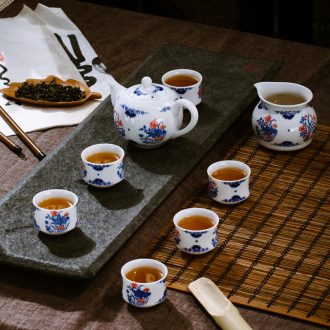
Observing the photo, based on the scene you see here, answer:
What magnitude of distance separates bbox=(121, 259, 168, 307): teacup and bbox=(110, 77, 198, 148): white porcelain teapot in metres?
0.44

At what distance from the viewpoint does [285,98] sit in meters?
2.17

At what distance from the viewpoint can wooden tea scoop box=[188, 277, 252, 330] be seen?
1570 millimetres

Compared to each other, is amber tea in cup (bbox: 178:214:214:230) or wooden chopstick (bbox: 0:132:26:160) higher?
amber tea in cup (bbox: 178:214:214:230)

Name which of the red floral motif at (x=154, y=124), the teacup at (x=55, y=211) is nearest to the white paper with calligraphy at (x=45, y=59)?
the red floral motif at (x=154, y=124)

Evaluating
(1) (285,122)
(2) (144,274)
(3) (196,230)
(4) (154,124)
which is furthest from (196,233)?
(1) (285,122)

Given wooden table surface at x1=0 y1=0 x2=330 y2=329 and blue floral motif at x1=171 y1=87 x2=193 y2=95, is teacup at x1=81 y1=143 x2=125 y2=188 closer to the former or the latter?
wooden table surface at x1=0 y1=0 x2=330 y2=329

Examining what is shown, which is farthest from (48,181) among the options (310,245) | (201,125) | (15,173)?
(310,245)

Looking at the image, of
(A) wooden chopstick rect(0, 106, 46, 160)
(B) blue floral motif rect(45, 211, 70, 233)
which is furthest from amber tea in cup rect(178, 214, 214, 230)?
(A) wooden chopstick rect(0, 106, 46, 160)

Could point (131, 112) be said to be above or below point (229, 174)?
above

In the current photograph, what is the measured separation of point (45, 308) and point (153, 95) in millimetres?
588

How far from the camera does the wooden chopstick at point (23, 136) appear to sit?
210 cm

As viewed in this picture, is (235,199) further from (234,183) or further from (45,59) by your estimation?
(45,59)

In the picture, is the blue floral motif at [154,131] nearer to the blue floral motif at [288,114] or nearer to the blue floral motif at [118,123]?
the blue floral motif at [118,123]

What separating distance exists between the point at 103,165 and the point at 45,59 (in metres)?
0.69
